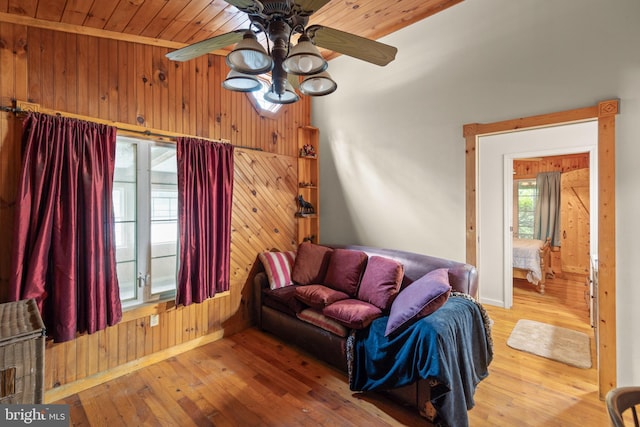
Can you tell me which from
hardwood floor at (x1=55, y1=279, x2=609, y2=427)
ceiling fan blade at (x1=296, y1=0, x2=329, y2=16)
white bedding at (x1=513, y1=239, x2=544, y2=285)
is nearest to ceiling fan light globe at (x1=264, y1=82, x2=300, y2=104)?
ceiling fan blade at (x1=296, y1=0, x2=329, y2=16)

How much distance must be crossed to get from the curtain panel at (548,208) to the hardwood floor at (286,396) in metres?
4.59

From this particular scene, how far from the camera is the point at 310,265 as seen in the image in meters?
3.33

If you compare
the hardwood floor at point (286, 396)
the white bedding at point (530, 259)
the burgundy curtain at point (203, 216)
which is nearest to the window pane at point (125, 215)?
the burgundy curtain at point (203, 216)

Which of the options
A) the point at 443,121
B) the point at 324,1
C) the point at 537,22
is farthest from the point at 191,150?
the point at 537,22

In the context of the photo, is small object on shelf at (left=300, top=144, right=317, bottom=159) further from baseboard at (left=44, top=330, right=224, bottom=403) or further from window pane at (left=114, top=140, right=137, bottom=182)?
baseboard at (left=44, top=330, right=224, bottom=403)

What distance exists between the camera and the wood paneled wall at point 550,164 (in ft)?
20.1

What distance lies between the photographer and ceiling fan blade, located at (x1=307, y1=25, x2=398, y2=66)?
1627 millimetres

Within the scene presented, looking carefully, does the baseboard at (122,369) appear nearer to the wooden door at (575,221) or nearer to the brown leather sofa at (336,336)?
the brown leather sofa at (336,336)

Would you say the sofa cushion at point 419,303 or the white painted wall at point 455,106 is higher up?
the white painted wall at point 455,106

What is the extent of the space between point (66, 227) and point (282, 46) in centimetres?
202

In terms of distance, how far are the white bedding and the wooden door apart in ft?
5.53

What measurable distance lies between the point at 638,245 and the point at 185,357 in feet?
12.6

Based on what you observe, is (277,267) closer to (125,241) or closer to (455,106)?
(125,241)

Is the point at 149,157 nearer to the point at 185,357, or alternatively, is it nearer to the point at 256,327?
the point at 185,357
